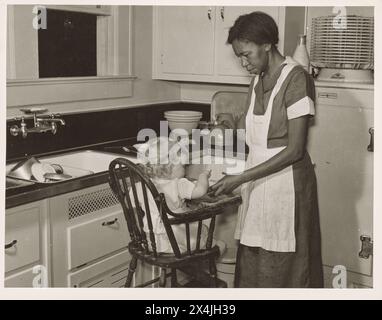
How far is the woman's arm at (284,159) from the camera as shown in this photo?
1.89 meters

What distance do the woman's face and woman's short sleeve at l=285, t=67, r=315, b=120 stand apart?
0.12 meters

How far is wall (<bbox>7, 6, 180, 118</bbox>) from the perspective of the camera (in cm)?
236

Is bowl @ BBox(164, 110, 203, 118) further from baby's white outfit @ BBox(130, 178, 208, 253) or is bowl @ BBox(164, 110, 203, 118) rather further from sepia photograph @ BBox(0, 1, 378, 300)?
baby's white outfit @ BBox(130, 178, 208, 253)

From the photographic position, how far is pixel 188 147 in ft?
9.16

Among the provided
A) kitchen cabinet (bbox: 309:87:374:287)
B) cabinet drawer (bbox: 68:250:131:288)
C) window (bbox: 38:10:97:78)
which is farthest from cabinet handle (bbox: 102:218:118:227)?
kitchen cabinet (bbox: 309:87:374:287)

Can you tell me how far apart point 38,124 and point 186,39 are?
1.02m

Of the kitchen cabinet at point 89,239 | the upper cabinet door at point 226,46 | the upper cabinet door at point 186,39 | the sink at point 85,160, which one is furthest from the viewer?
the upper cabinet door at point 186,39

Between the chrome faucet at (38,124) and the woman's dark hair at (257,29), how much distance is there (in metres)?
0.89

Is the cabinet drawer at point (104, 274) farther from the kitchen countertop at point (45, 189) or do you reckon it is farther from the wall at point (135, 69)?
Result: the wall at point (135, 69)

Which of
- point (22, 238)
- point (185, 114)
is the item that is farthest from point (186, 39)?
point (22, 238)

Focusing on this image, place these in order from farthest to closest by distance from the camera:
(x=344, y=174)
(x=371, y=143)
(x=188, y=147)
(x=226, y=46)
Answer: (x=226, y=46) → (x=188, y=147) → (x=344, y=174) → (x=371, y=143)

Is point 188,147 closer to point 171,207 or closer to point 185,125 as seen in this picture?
point 185,125

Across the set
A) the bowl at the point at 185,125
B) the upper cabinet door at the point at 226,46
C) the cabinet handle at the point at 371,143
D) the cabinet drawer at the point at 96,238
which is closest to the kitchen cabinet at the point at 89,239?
the cabinet drawer at the point at 96,238
